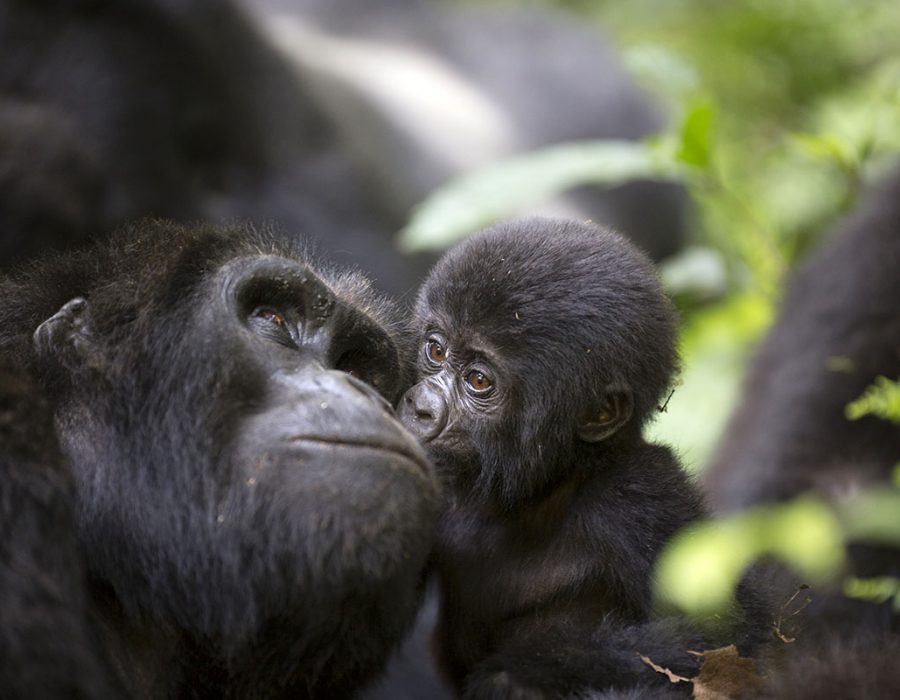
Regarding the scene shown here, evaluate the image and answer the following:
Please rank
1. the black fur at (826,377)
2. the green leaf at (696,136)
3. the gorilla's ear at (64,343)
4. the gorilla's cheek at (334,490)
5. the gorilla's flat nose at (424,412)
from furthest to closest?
the green leaf at (696,136) → the black fur at (826,377) → the gorilla's flat nose at (424,412) → the gorilla's ear at (64,343) → the gorilla's cheek at (334,490)

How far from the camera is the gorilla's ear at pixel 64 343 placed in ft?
6.05

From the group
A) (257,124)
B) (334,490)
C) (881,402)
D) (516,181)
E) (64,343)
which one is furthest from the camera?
(257,124)

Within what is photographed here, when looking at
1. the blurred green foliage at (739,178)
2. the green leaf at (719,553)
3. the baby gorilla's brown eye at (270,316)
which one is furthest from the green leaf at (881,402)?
the baby gorilla's brown eye at (270,316)

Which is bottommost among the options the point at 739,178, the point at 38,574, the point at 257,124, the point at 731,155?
the point at 38,574

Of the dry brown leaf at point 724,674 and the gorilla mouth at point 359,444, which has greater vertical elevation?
the gorilla mouth at point 359,444

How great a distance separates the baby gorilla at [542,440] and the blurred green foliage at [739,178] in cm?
13

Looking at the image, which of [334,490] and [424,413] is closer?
[334,490]

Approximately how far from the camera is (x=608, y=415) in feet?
7.23

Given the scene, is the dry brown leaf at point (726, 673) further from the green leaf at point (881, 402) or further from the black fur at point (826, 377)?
the black fur at point (826, 377)

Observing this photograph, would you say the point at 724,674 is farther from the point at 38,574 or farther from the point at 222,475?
the point at 38,574

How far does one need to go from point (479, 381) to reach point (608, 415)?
0.23m

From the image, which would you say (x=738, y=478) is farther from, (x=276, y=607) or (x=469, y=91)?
(x=469, y=91)

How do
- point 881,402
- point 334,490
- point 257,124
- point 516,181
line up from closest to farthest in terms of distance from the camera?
1. point 334,490
2. point 881,402
3. point 516,181
4. point 257,124

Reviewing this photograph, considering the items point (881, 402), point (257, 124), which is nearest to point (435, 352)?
point (881, 402)
